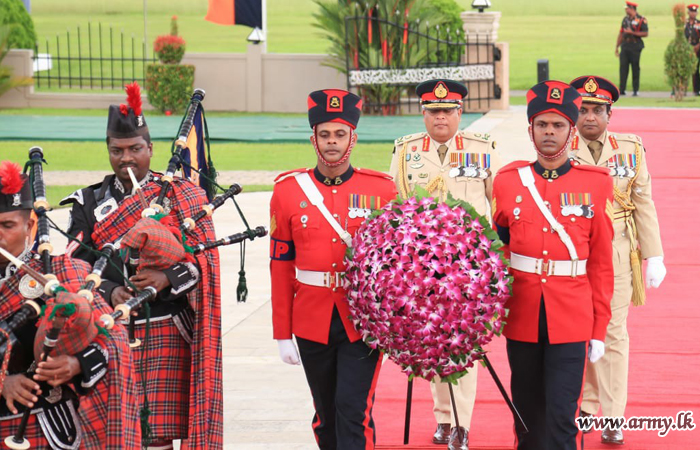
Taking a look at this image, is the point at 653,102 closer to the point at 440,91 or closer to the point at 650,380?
the point at 650,380

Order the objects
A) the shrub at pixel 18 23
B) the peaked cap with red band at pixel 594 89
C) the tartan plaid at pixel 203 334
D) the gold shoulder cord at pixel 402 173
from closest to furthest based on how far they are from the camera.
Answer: the tartan plaid at pixel 203 334, the peaked cap with red band at pixel 594 89, the gold shoulder cord at pixel 402 173, the shrub at pixel 18 23

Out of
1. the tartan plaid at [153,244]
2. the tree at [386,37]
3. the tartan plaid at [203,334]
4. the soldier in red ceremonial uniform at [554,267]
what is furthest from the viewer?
the tree at [386,37]

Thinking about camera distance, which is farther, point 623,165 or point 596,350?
point 623,165

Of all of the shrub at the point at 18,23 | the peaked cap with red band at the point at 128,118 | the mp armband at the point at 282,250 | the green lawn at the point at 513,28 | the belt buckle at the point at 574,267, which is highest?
the green lawn at the point at 513,28

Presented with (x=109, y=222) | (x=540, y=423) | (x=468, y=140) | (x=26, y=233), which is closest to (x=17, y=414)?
(x=26, y=233)

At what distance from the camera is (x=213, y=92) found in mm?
27703

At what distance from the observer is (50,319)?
423 cm

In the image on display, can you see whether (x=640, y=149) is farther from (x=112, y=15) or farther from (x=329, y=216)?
(x=112, y=15)

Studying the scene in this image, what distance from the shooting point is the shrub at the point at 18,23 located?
95.1 ft

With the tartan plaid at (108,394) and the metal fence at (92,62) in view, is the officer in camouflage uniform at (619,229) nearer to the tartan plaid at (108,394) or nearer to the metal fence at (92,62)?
the tartan plaid at (108,394)

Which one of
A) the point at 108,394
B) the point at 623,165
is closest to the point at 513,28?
the point at 623,165

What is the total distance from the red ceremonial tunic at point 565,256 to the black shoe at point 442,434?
108 centimetres

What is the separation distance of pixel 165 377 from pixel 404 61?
1969 cm

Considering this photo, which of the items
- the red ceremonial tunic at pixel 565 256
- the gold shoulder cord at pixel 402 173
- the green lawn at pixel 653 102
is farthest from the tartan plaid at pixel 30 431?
the green lawn at pixel 653 102
